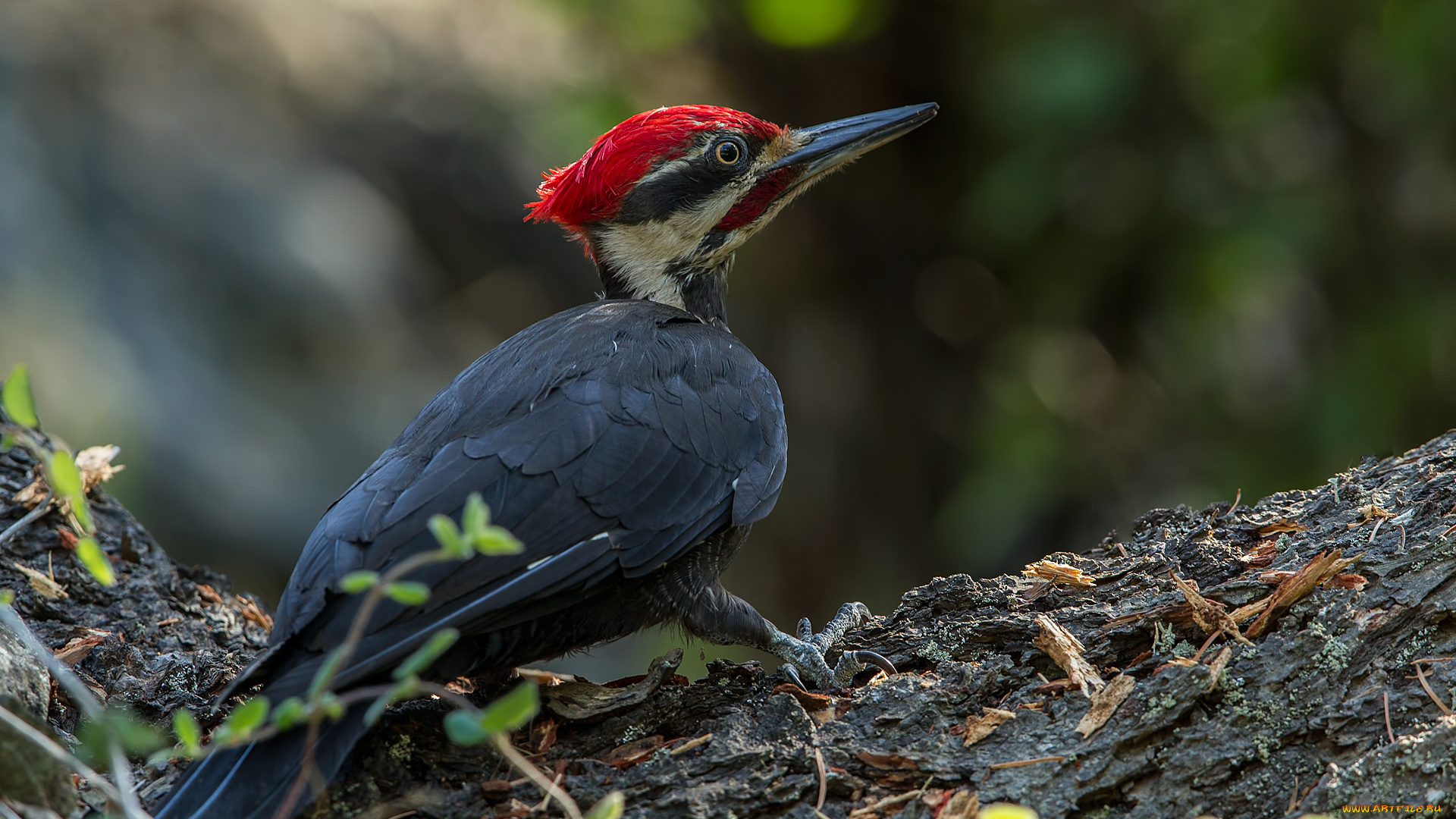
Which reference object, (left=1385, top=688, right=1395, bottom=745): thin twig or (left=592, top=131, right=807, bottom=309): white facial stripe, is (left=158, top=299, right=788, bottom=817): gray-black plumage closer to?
(left=592, top=131, right=807, bottom=309): white facial stripe

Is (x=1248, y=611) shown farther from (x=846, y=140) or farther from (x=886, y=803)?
(x=846, y=140)

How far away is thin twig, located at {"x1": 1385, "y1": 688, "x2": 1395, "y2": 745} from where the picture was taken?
7.23 feet

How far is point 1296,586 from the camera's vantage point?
8.28 feet

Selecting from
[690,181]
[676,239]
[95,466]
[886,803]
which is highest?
[690,181]

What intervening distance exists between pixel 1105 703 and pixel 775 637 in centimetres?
94

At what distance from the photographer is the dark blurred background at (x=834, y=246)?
5438mm

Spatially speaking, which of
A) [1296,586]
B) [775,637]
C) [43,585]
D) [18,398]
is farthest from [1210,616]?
[43,585]

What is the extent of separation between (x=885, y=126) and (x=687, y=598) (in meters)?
1.77

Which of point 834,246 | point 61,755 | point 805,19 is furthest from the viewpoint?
point 834,246

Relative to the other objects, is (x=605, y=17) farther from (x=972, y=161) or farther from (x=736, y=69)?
(x=972, y=161)

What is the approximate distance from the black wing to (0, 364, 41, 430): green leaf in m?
0.71

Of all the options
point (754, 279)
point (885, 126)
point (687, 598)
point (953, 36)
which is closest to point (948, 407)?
point (754, 279)

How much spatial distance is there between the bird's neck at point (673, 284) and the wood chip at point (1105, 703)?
6.06ft

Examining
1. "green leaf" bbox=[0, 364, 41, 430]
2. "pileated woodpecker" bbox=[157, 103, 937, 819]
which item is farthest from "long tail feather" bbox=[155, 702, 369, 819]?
"green leaf" bbox=[0, 364, 41, 430]
